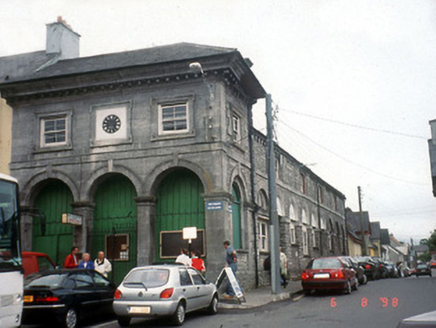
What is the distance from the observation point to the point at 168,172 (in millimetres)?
19938

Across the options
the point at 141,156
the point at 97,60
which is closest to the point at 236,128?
the point at 141,156

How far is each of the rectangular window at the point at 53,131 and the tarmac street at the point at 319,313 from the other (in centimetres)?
1025

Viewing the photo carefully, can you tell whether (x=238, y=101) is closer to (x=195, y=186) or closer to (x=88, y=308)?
(x=195, y=186)

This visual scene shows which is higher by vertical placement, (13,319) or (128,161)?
(128,161)

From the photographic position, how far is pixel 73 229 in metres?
20.2

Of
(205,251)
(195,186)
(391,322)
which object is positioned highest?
(195,186)

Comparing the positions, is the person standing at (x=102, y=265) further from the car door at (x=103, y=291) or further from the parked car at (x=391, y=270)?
the parked car at (x=391, y=270)

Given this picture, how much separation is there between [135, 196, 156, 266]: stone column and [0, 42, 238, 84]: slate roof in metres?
5.50

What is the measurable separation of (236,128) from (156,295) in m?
11.8

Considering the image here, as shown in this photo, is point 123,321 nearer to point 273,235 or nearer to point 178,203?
point 273,235

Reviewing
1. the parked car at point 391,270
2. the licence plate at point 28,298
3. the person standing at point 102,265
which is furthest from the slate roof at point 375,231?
the licence plate at point 28,298

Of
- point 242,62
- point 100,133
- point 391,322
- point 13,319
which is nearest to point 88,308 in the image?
point 13,319

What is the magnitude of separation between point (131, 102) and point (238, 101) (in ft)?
15.8

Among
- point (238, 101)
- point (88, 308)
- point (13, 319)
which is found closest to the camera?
point (13, 319)
